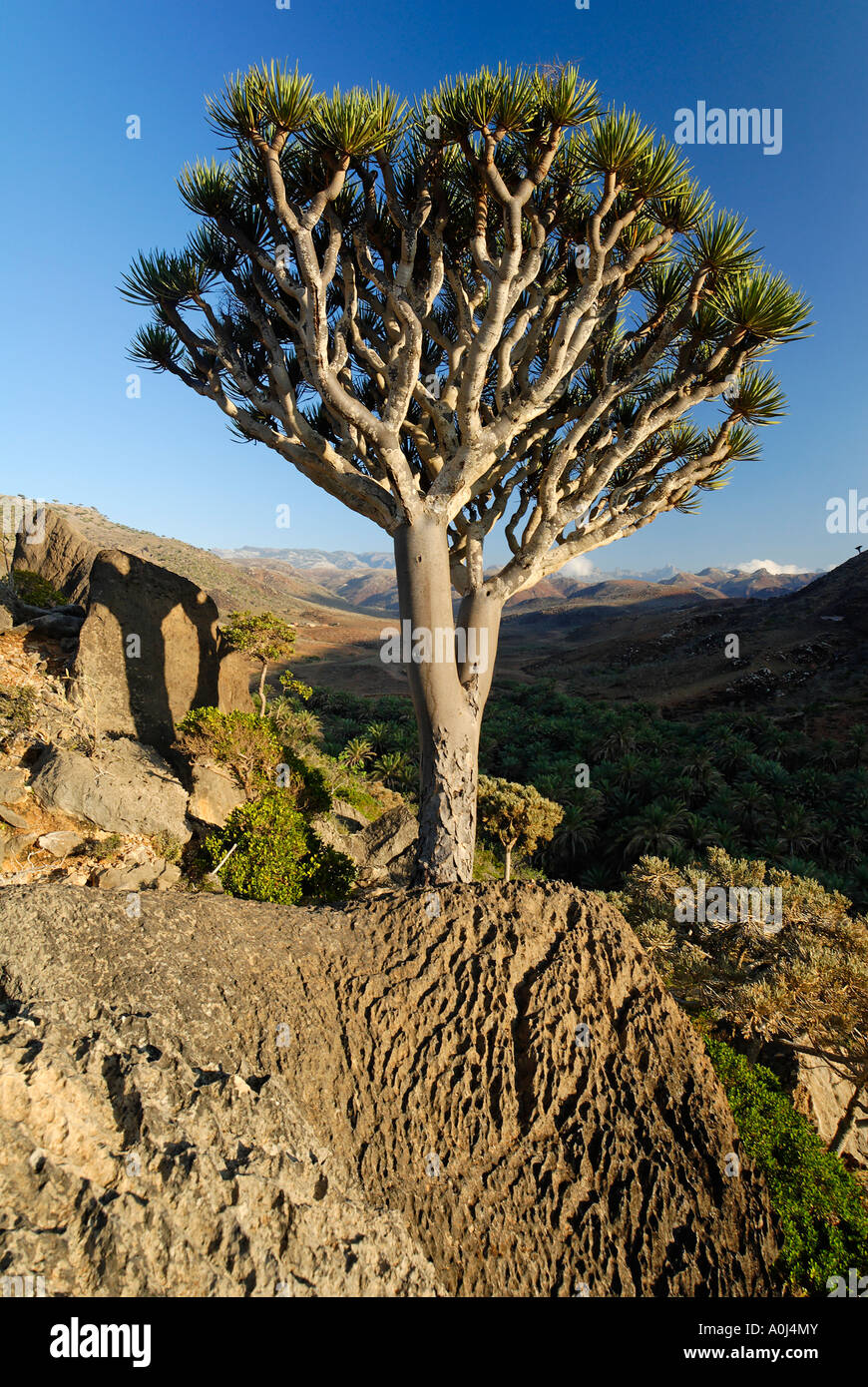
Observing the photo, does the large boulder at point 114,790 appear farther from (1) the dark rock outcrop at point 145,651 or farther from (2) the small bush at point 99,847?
(1) the dark rock outcrop at point 145,651

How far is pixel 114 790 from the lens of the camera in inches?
259

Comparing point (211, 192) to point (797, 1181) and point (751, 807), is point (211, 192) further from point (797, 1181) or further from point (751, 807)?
point (751, 807)

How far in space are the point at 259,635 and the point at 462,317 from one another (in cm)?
470

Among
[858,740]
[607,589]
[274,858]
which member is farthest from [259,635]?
[607,589]

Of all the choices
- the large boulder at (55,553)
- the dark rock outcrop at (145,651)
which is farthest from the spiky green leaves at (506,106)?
the large boulder at (55,553)

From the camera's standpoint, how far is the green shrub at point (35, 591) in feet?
32.9

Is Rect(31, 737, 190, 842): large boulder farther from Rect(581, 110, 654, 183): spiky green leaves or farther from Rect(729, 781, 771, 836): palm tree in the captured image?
Rect(729, 781, 771, 836): palm tree

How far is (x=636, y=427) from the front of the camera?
664 cm

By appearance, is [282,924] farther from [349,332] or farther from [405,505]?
[349,332]

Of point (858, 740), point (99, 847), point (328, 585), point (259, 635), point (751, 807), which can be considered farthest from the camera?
point (328, 585)

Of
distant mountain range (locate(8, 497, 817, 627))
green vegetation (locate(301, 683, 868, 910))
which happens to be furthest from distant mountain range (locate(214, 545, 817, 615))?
green vegetation (locate(301, 683, 868, 910))

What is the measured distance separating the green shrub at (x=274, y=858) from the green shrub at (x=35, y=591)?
5748mm

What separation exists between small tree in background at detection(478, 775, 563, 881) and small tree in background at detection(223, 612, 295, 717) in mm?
3809

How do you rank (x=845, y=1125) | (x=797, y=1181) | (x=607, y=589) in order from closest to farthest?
(x=797, y=1181), (x=845, y=1125), (x=607, y=589)
